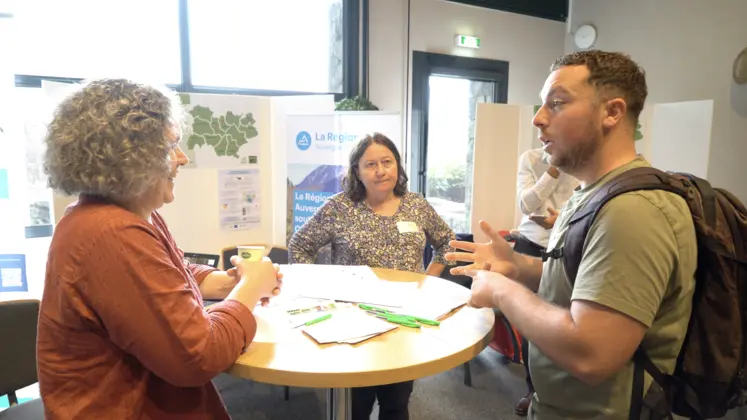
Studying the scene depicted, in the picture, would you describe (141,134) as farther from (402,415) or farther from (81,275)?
(402,415)

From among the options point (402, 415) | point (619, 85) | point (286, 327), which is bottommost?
point (402, 415)

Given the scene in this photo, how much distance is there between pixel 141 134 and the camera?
35.3 inches

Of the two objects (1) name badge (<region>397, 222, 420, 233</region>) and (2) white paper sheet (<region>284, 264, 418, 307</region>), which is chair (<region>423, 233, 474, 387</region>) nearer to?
(1) name badge (<region>397, 222, 420, 233</region>)

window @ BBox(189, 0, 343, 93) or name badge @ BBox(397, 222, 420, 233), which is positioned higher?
window @ BBox(189, 0, 343, 93)

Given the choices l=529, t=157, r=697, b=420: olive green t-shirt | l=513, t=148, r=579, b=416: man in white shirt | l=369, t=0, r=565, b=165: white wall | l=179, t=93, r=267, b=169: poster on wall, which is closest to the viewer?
l=529, t=157, r=697, b=420: olive green t-shirt

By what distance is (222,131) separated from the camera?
3.14 meters

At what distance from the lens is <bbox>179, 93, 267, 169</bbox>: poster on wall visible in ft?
10.0

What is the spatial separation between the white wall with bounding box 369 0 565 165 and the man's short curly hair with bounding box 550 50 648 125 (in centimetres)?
323

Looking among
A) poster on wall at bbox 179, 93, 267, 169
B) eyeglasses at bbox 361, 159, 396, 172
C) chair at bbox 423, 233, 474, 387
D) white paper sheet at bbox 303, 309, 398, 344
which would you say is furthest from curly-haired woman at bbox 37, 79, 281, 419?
poster on wall at bbox 179, 93, 267, 169

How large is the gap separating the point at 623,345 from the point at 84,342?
1036mm

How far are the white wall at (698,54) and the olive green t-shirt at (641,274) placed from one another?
365 cm

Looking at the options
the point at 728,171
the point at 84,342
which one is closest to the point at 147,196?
the point at 84,342

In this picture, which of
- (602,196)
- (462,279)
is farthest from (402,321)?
(462,279)

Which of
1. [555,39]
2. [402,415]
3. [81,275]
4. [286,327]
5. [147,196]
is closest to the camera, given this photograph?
[81,275]
